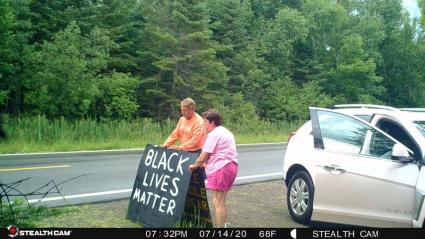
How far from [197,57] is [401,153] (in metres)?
24.5

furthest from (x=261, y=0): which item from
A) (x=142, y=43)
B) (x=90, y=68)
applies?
(x=90, y=68)

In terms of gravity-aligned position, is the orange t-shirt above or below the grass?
above

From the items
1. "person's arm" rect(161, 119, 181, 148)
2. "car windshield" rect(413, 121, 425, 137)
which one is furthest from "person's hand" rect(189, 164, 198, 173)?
"car windshield" rect(413, 121, 425, 137)

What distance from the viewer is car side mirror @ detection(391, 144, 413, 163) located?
17.7 ft

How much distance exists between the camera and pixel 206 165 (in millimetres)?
5875

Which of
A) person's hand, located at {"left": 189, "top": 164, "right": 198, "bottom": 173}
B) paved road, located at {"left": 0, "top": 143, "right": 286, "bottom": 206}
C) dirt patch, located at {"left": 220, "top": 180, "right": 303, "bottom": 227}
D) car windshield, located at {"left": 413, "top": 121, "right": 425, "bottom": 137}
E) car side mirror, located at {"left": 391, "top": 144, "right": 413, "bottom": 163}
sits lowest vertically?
paved road, located at {"left": 0, "top": 143, "right": 286, "bottom": 206}

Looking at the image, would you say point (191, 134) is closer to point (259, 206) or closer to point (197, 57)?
point (259, 206)

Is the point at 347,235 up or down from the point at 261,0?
down

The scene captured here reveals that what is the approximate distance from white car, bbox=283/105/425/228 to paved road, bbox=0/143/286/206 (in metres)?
3.44

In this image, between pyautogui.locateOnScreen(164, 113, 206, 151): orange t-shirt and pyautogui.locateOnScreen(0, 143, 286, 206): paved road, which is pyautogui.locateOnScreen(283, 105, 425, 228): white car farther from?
pyautogui.locateOnScreen(0, 143, 286, 206): paved road

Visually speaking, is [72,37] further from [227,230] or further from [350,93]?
[350,93]

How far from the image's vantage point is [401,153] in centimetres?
539

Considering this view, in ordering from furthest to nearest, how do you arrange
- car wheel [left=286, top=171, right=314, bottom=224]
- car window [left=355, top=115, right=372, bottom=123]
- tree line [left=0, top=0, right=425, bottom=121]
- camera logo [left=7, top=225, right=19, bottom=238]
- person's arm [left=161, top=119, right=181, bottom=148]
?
1. tree line [left=0, top=0, right=425, bottom=121]
2. person's arm [left=161, top=119, right=181, bottom=148]
3. car wheel [left=286, top=171, right=314, bottom=224]
4. car window [left=355, top=115, right=372, bottom=123]
5. camera logo [left=7, top=225, right=19, bottom=238]

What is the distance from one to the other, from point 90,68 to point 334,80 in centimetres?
3058
